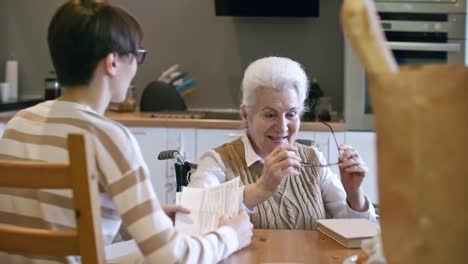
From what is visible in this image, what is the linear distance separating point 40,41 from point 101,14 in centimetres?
338

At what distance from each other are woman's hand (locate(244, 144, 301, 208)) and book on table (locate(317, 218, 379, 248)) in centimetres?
17

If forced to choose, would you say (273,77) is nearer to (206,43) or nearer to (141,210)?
(141,210)

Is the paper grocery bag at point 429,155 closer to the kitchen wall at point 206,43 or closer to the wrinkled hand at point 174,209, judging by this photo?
the wrinkled hand at point 174,209

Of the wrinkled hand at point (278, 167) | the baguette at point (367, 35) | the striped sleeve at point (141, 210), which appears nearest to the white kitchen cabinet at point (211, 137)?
the wrinkled hand at point (278, 167)

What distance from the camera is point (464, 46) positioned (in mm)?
3680

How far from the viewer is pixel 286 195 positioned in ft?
7.36

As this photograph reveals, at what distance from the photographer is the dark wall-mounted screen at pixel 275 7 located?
162 inches

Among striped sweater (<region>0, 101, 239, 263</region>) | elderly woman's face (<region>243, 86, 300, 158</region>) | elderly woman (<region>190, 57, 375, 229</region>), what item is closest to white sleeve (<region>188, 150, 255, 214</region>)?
elderly woman (<region>190, 57, 375, 229</region>)

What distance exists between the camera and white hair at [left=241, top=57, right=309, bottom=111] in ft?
7.49

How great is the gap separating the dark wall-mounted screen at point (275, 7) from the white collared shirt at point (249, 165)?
6.24 feet

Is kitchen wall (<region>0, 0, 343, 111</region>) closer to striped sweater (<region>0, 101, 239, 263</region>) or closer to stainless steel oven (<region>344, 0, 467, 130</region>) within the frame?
stainless steel oven (<region>344, 0, 467, 130</region>)

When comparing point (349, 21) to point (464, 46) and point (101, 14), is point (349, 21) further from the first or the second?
point (464, 46)

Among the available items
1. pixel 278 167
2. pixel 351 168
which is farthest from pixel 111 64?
pixel 351 168

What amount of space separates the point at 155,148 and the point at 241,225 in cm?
230
